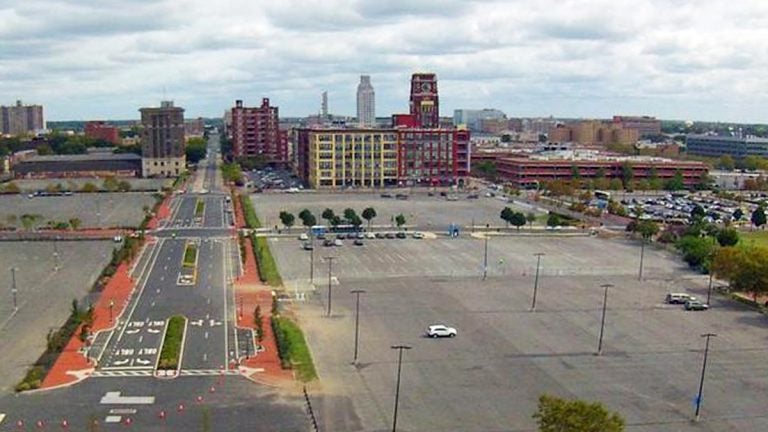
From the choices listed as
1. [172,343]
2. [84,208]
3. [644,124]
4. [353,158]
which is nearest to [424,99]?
[353,158]

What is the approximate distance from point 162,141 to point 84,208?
32101 millimetres

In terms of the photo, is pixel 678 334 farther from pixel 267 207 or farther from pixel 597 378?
pixel 267 207

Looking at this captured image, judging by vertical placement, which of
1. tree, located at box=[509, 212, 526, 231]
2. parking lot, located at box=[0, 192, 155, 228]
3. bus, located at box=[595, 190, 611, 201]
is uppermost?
tree, located at box=[509, 212, 526, 231]

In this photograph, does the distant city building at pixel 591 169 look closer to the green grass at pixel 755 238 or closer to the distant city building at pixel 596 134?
the green grass at pixel 755 238

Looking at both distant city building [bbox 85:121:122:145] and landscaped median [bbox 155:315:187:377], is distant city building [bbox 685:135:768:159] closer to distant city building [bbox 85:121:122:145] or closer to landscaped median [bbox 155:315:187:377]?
distant city building [bbox 85:121:122:145]

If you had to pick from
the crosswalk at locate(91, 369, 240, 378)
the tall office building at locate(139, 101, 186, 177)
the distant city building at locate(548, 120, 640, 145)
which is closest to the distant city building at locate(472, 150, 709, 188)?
the tall office building at locate(139, 101, 186, 177)

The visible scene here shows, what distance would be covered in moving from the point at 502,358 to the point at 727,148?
10694 centimetres

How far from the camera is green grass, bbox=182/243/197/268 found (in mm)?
39800

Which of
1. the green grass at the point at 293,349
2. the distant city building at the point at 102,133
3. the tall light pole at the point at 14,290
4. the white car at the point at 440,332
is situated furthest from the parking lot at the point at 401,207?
the distant city building at the point at 102,133

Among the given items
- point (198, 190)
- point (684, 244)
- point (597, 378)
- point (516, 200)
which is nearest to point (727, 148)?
point (516, 200)

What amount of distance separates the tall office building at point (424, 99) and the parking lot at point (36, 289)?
52123 mm

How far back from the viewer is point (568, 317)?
29500 millimetres

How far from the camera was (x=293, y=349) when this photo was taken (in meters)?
24.7

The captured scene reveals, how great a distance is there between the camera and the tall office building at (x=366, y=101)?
611 ft
